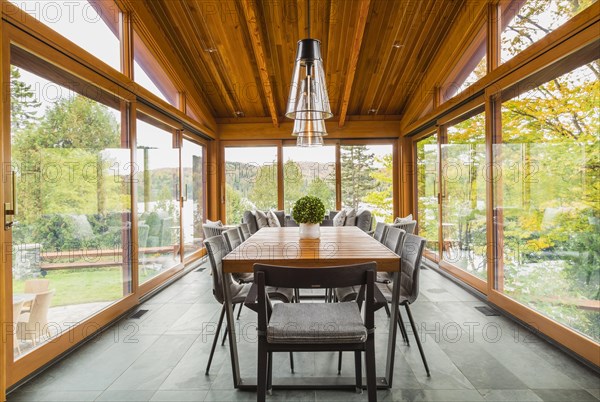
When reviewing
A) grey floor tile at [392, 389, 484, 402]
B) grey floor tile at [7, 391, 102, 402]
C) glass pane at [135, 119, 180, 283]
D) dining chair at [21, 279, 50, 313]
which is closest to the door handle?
dining chair at [21, 279, 50, 313]

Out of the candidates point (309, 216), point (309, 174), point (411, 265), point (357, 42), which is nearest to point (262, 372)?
point (411, 265)

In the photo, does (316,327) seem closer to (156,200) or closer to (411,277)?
(411,277)

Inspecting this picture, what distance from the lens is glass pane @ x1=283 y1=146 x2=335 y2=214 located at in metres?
7.11

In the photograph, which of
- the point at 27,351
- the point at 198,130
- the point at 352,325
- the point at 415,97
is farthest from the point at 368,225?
the point at 27,351

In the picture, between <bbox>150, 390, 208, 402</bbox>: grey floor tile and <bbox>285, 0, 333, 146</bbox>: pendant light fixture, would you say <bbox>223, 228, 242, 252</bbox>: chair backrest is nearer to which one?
<bbox>150, 390, 208, 402</bbox>: grey floor tile

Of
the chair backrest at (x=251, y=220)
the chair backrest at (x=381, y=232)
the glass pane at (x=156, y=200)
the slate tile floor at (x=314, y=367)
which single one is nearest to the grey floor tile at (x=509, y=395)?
the slate tile floor at (x=314, y=367)

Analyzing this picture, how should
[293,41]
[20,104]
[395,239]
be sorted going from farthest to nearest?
1. [293,41]
2. [395,239]
3. [20,104]

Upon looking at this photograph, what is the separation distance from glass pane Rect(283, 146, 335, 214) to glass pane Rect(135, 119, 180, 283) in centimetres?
261

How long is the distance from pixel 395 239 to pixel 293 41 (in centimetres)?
328

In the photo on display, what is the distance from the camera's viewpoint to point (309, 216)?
306cm

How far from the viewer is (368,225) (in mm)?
5379

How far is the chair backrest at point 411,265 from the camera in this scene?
2.23m

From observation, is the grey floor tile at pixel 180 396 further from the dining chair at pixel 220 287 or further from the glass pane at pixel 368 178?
the glass pane at pixel 368 178

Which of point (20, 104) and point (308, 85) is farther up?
point (308, 85)
